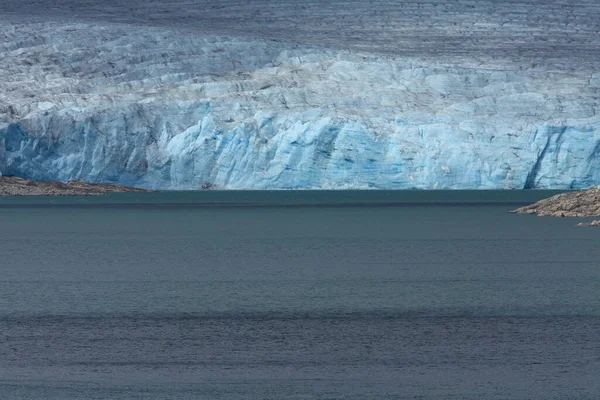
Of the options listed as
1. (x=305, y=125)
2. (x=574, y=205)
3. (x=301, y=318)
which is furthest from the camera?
(x=305, y=125)

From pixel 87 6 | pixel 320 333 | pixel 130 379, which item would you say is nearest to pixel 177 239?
pixel 320 333

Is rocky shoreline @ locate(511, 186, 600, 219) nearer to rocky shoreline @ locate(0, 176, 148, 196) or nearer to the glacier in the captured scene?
the glacier

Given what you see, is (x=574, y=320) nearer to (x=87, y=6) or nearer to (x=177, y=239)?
(x=177, y=239)

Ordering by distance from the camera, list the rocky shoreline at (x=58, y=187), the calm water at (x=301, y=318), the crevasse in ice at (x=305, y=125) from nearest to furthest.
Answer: the calm water at (x=301, y=318), the crevasse in ice at (x=305, y=125), the rocky shoreline at (x=58, y=187)

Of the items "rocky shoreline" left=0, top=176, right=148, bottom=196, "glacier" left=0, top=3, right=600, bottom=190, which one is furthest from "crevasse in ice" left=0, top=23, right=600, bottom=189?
"rocky shoreline" left=0, top=176, right=148, bottom=196

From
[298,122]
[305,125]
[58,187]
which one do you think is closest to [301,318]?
[305,125]

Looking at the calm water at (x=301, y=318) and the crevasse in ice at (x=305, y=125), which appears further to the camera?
the crevasse in ice at (x=305, y=125)

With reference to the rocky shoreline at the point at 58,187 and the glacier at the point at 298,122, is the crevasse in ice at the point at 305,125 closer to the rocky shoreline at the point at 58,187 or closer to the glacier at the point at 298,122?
the glacier at the point at 298,122

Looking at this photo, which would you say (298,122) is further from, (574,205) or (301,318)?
(301,318)

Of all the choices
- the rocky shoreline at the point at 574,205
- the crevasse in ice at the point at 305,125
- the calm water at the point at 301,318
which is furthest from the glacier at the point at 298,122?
the calm water at the point at 301,318
